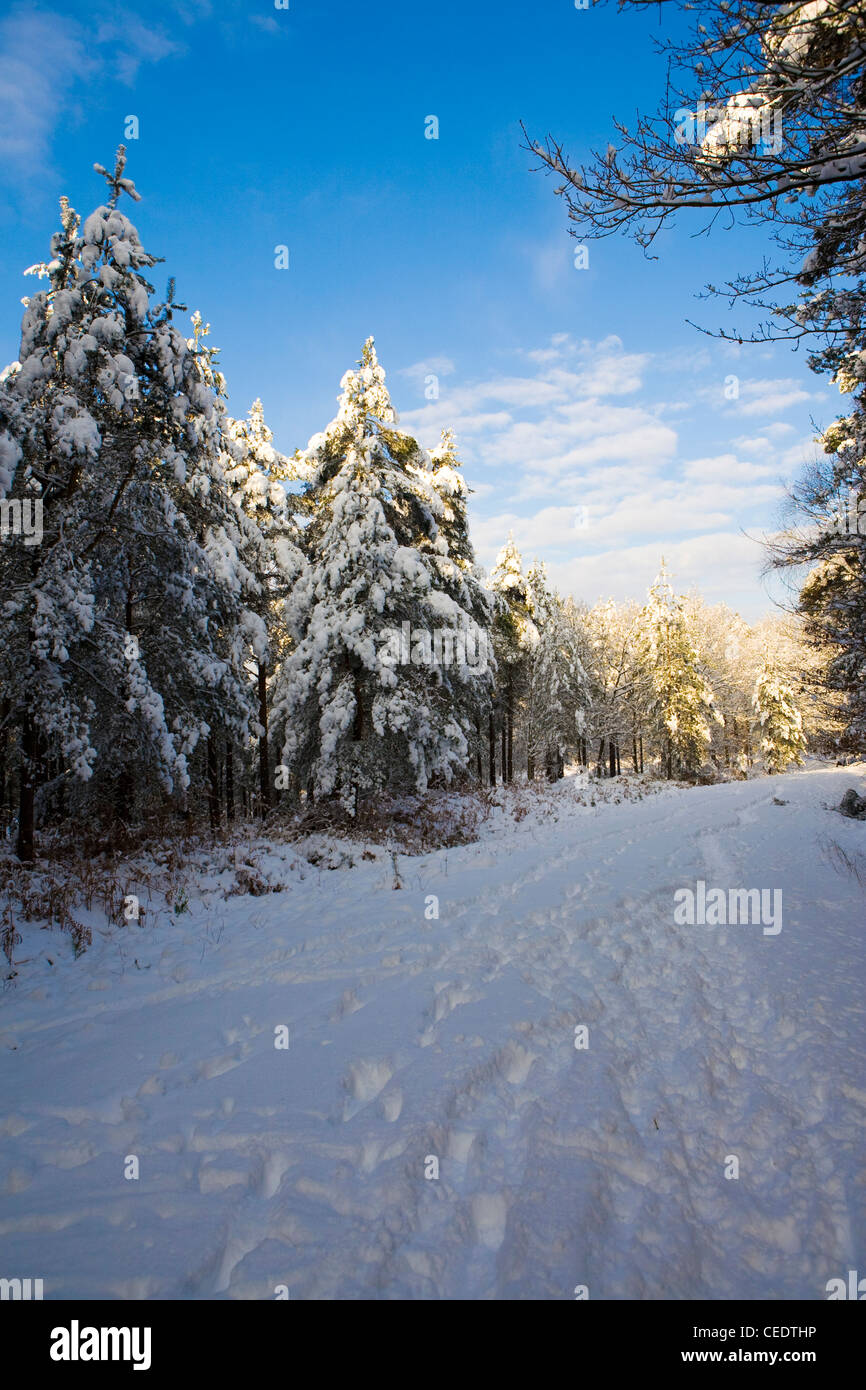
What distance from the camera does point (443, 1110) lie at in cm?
337

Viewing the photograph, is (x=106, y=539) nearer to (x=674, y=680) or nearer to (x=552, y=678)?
(x=552, y=678)

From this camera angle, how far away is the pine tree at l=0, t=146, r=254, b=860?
902 centimetres

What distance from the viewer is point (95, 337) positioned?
9.79 metres

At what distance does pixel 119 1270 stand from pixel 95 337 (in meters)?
11.8

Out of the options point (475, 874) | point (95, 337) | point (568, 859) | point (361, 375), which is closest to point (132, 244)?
point (95, 337)

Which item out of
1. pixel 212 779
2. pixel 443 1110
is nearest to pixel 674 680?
pixel 212 779

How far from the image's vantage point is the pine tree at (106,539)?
902cm

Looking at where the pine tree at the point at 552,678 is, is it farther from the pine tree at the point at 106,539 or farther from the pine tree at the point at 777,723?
the pine tree at the point at 106,539

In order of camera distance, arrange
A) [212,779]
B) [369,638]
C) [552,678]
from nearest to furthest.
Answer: [369,638] → [212,779] → [552,678]

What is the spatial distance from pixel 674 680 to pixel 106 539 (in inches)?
1336

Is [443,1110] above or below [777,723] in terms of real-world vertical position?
below

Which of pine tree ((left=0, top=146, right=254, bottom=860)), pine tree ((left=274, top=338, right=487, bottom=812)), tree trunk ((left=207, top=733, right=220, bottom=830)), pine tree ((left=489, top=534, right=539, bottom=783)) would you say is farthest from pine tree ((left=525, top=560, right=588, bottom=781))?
pine tree ((left=0, top=146, right=254, bottom=860))

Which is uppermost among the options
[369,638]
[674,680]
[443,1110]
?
[674,680]
